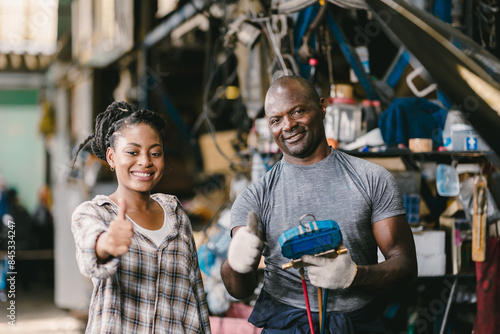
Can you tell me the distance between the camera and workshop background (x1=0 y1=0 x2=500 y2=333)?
8.95 feet

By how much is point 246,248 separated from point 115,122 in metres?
0.75

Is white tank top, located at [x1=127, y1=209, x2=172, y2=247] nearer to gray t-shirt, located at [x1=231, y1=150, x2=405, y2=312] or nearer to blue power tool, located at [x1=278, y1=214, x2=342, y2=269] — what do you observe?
gray t-shirt, located at [x1=231, y1=150, x2=405, y2=312]

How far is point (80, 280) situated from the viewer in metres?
6.55

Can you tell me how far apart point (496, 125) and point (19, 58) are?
40.1 ft

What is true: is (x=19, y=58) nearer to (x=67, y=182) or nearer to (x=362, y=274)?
(x=67, y=182)

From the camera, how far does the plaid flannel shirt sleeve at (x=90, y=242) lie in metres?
1.78

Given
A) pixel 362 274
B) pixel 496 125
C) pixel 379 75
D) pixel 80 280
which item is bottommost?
pixel 80 280

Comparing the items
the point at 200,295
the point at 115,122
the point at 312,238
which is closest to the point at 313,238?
the point at 312,238

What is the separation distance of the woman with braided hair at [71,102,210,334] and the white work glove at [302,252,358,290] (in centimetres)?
51

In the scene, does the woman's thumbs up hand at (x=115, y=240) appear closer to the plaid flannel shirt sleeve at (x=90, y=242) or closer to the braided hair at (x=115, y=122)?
the plaid flannel shirt sleeve at (x=90, y=242)

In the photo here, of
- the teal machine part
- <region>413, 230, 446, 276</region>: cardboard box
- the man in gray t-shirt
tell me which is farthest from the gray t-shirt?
<region>413, 230, 446, 276</region>: cardboard box

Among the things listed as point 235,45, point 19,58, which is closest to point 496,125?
point 235,45

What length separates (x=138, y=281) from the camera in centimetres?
197

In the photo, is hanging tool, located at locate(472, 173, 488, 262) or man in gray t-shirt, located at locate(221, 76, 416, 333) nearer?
man in gray t-shirt, located at locate(221, 76, 416, 333)
